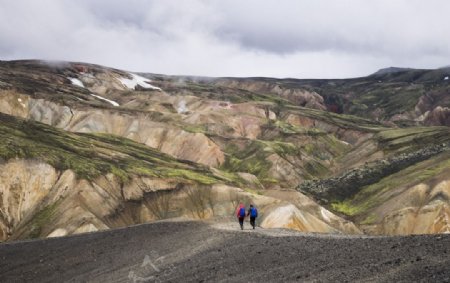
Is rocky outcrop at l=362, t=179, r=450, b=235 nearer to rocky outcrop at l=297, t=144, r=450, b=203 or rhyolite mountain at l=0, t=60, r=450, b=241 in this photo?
rhyolite mountain at l=0, t=60, r=450, b=241

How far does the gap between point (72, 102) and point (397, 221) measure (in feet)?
351

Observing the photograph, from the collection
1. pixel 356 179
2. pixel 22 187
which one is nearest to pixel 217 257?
pixel 22 187

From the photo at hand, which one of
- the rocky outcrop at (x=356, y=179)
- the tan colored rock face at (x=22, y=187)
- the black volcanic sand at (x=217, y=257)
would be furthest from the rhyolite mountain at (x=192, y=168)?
the black volcanic sand at (x=217, y=257)

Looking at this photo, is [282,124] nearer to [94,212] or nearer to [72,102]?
[72,102]

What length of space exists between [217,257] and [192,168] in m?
81.1

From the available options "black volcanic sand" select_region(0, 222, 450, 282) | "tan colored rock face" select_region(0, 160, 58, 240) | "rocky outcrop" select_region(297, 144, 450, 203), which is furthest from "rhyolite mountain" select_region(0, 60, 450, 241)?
"black volcanic sand" select_region(0, 222, 450, 282)

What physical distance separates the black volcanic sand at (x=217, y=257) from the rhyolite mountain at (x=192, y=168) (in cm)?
2997

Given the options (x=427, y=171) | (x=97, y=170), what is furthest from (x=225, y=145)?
(x=97, y=170)

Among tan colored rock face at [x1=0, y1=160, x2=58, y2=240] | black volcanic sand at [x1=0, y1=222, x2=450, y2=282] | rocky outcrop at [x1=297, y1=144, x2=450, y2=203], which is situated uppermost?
black volcanic sand at [x1=0, y1=222, x2=450, y2=282]

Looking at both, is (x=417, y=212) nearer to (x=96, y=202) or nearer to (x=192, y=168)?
(x=192, y=168)

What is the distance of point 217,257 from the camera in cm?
2800

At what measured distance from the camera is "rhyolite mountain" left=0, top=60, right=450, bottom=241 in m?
76.9

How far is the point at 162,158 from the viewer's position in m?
112

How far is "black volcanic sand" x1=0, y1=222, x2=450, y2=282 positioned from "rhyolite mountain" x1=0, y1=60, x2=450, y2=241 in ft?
98.3
